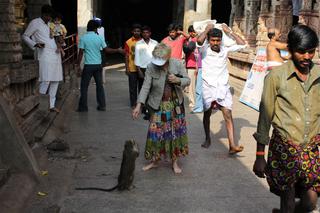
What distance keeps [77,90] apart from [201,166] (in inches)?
264

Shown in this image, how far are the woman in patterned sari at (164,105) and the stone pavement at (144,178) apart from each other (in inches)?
12.8

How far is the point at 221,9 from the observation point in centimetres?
2452

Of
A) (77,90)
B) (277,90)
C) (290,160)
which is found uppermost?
(277,90)

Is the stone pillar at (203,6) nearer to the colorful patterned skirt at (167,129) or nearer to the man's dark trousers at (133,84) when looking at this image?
the man's dark trousers at (133,84)

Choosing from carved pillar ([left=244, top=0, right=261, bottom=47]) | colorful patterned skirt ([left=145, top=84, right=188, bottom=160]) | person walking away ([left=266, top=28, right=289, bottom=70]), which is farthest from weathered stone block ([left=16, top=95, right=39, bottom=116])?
carved pillar ([left=244, top=0, right=261, bottom=47])

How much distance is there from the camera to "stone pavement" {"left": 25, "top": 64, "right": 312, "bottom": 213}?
4.49 meters

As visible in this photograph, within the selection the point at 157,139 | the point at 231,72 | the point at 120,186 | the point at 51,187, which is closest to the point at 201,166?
the point at 157,139

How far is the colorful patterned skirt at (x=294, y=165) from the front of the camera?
3301 mm

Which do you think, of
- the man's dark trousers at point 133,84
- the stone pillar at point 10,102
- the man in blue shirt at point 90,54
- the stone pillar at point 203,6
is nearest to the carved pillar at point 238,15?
the stone pillar at point 203,6

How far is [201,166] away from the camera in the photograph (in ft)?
19.1

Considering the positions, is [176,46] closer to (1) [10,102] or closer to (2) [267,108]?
(1) [10,102]

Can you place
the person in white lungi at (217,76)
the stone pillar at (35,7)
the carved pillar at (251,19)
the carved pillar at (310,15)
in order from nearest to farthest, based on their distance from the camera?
the person in white lungi at (217,76) → the stone pillar at (35,7) → the carved pillar at (310,15) → the carved pillar at (251,19)

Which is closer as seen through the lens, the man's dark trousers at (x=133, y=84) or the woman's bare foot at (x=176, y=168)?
the woman's bare foot at (x=176, y=168)

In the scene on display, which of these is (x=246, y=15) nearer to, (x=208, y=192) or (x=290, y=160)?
(x=208, y=192)
